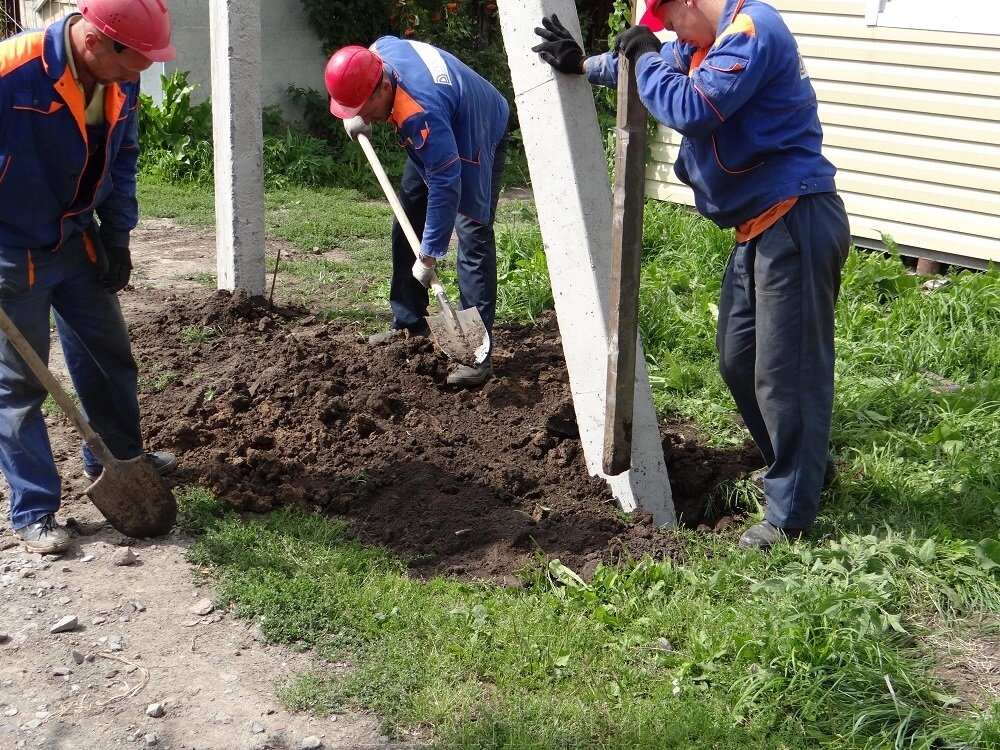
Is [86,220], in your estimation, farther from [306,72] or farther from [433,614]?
[306,72]

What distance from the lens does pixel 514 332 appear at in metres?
6.52

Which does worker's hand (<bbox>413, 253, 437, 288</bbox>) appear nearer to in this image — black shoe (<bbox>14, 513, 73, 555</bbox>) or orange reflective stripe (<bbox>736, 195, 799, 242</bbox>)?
orange reflective stripe (<bbox>736, 195, 799, 242</bbox>)

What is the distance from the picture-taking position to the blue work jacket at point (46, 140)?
3514mm

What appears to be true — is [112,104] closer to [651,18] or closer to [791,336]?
[651,18]

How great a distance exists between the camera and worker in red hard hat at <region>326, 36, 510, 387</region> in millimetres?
5016

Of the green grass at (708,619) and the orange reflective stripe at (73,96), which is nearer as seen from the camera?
the green grass at (708,619)

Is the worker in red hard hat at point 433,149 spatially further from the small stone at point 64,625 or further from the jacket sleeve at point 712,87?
the small stone at point 64,625

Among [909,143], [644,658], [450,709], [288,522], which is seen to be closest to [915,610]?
[644,658]

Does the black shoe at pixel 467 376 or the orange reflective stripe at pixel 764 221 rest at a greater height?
the orange reflective stripe at pixel 764 221

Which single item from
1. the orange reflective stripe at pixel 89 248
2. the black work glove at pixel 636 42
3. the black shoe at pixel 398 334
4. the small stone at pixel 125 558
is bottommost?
the small stone at pixel 125 558

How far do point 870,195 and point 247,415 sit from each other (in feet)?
16.8

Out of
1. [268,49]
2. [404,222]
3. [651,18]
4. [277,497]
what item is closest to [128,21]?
[651,18]

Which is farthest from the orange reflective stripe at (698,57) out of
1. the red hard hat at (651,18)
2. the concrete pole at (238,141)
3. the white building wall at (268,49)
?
the white building wall at (268,49)

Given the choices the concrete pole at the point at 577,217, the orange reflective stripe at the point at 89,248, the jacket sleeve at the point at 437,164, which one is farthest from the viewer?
the jacket sleeve at the point at 437,164
